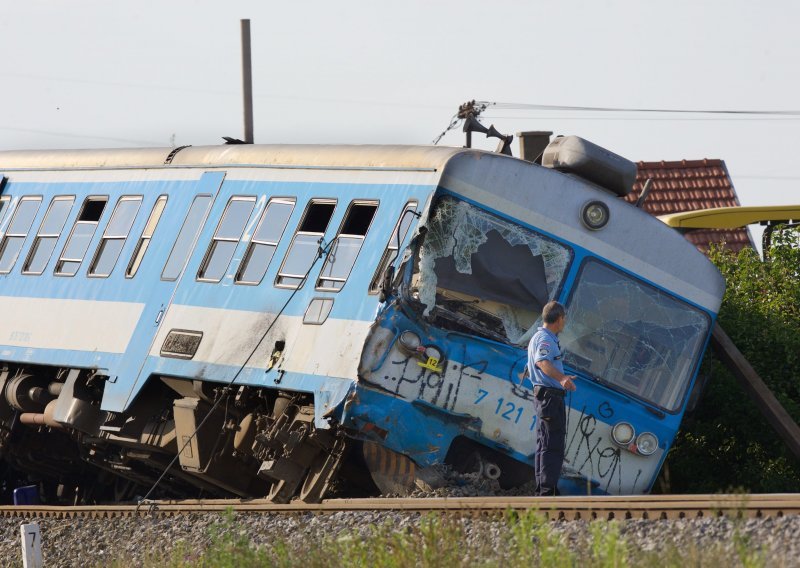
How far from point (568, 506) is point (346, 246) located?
10.9 ft

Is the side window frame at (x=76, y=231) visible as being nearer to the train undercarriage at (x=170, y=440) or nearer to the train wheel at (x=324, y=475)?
the train undercarriage at (x=170, y=440)

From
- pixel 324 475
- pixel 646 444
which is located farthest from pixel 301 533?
pixel 646 444

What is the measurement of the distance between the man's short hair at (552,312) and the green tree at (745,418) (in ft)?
11.6

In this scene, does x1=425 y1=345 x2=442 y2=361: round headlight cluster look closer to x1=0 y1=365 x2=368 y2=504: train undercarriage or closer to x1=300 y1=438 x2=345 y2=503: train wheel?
x1=0 y1=365 x2=368 y2=504: train undercarriage

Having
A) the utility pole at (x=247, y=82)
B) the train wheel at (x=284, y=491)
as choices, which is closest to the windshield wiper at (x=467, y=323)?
the train wheel at (x=284, y=491)

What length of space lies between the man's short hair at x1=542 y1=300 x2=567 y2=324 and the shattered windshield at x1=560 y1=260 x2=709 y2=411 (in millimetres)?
864

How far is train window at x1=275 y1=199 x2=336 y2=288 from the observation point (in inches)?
484

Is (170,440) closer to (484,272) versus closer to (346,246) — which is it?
(346,246)

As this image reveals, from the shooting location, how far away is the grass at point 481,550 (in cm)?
750

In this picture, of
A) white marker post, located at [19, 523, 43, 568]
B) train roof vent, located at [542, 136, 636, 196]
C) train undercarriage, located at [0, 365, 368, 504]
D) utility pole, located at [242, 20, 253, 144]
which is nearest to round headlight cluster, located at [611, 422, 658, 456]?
train roof vent, located at [542, 136, 636, 196]

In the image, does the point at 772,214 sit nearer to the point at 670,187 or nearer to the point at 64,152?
the point at 64,152

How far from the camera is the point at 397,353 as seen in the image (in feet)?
36.8

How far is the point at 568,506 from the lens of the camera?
9.70 m

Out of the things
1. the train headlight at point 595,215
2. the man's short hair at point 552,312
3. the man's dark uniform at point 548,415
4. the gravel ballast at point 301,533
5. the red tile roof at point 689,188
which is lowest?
the gravel ballast at point 301,533
